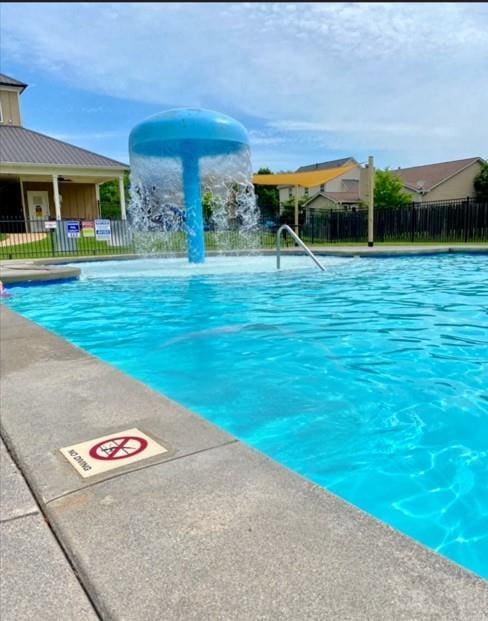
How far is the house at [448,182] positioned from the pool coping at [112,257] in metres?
28.0

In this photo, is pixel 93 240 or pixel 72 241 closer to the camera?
pixel 72 241

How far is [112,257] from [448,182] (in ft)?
114

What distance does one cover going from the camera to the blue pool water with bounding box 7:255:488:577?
8.96ft

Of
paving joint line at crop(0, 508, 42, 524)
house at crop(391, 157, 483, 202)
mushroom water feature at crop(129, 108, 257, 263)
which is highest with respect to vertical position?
house at crop(391, 157, 483, 202)

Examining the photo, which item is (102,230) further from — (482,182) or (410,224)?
(482,182)

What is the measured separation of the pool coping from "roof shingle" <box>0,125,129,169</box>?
7.94 metres

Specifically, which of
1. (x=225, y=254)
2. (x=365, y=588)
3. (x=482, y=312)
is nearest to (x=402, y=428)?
(x=365, y=588)

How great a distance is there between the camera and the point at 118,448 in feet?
8.01

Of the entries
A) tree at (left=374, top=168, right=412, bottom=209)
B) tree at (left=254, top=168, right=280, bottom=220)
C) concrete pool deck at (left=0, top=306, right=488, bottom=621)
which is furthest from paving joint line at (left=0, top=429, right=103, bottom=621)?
tree at (left=254, top=168, right=280, bottom=220)

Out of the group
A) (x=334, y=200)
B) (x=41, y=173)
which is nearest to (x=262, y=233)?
(x=41, y=173)

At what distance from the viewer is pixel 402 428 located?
342 centimetres

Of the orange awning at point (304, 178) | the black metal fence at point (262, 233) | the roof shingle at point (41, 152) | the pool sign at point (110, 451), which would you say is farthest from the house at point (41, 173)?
the pool sign at point (110, 451)

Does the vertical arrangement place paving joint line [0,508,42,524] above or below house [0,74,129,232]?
below

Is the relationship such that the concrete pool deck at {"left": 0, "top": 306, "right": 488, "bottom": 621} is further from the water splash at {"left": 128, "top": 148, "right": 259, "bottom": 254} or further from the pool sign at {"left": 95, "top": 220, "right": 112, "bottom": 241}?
the pool sign at {"left": 95, "top": 220, "right": 112, "bottom": 241}
